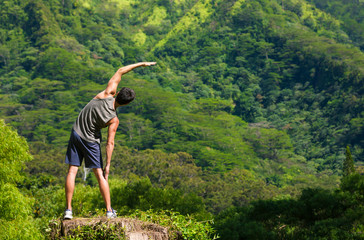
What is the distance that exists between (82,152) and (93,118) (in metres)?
0.32

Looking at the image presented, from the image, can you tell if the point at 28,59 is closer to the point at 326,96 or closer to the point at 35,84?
the point at 35,84

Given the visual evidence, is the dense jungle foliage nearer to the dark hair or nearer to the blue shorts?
the blue shorts

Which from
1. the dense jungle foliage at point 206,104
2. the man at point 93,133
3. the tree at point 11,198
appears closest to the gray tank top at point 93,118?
the man at point 93,133

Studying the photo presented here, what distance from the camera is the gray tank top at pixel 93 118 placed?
14.6ft

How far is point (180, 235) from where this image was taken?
4.12 meters

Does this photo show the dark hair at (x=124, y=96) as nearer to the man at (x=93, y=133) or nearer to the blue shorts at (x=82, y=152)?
the man at (x=93, y=133)

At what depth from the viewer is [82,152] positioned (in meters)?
4.51

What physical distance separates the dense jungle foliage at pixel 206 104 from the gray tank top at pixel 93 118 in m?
5.63

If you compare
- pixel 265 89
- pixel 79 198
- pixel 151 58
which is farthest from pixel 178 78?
pixel 79 198

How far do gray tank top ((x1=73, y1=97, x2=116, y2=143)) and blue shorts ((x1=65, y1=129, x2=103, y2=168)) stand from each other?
0.14ft

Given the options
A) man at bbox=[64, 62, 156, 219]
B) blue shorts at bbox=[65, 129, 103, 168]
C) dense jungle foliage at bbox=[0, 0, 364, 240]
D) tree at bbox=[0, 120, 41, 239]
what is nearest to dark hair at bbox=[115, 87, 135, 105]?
man at bbox=[64, 62, 156, 219]

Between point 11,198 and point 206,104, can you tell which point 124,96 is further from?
point 206,104

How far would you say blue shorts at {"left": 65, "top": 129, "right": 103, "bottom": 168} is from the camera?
4453 millimetres

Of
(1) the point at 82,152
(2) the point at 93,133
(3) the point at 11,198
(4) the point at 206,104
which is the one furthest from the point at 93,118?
(4) the point at 206,104
